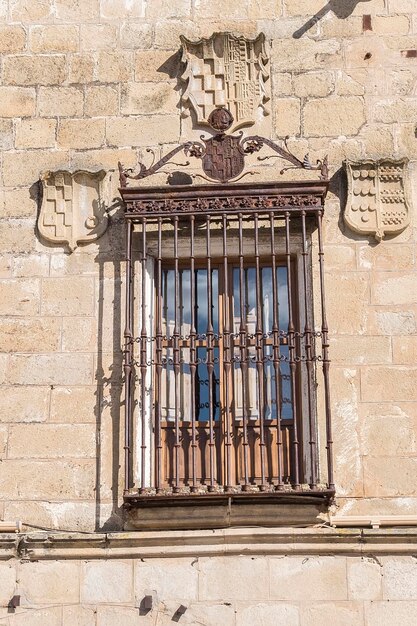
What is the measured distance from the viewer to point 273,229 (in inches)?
320

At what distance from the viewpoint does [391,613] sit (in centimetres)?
715

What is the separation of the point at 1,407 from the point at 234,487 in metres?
1.56

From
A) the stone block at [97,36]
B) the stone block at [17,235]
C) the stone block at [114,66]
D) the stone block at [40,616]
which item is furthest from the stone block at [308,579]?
the stone block at [97,36]

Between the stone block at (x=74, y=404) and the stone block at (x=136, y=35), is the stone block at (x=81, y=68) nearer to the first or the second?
the stone block at (x=136, y=35)

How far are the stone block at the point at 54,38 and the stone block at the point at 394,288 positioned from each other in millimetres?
2651

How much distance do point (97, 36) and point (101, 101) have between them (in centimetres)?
50

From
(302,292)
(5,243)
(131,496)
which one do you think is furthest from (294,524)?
(5,243)

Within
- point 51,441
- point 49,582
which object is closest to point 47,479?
point 51,441

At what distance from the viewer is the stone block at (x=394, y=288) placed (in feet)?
26.2

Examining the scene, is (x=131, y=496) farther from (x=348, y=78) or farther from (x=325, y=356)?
(x=348, y=78)

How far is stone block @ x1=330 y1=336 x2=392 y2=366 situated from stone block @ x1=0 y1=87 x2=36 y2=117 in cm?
262

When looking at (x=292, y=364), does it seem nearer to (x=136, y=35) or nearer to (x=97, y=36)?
(x=136, y=35)

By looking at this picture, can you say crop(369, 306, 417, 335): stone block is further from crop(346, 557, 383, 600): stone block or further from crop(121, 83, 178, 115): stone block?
crop(121, 83, 178, 115): stone block

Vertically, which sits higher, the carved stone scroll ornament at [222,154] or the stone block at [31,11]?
the stone block at [31,11]
